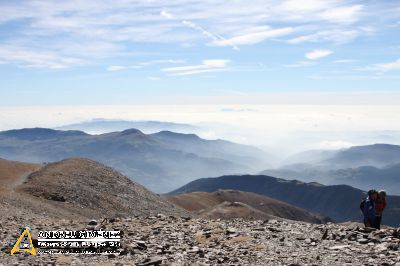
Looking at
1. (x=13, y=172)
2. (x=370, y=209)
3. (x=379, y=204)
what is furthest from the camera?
(x=13, y=172)

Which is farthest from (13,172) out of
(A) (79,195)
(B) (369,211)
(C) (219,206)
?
(B) (369,211)

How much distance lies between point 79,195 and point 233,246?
119ft

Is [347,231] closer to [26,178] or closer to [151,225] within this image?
[151,225]

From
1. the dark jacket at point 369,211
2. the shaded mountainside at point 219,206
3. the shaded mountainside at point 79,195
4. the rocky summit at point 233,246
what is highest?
the dark jacket at point 369,211

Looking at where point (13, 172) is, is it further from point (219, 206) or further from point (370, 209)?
point (370, 209)

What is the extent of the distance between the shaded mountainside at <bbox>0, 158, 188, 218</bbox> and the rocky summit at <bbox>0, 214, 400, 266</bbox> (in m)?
16.8

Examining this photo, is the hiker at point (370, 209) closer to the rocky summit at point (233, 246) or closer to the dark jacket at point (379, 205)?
the dark jacket at point (379, 205)

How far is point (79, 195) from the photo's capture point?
5306cm

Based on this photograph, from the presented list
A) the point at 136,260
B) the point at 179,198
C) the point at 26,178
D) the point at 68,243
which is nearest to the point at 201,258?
the point at 136,260

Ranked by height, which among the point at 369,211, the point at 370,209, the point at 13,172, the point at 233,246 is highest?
the point at 370,209

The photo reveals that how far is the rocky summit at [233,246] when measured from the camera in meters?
17.7

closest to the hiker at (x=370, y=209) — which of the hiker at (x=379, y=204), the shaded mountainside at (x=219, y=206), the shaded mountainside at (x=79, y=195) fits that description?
the hiker at (x=379, y=204)

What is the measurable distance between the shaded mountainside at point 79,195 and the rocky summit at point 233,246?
16.8 meters

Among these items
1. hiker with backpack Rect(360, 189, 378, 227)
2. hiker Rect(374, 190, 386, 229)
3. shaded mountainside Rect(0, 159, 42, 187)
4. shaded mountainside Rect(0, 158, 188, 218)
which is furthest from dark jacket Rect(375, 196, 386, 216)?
shaded mountainside Rect(0, 159, 42, 187)
